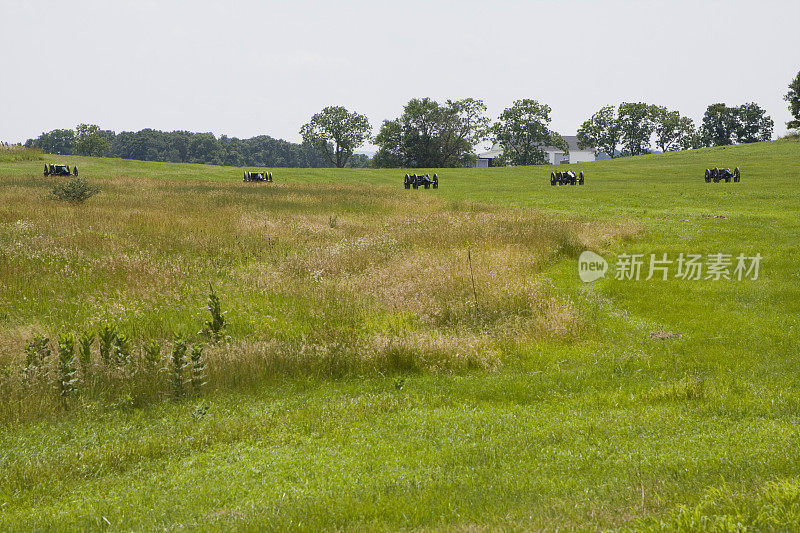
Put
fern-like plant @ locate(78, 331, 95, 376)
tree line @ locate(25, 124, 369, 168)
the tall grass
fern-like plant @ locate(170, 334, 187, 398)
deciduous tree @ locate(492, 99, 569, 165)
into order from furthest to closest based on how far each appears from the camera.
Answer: tree line @ locate(25, 124, 369, 168) < deciduous tree @ locate(492, 99, 569, 165) < the tall grass < fern-like plant @ locate(170, 334, 187, 398) < fern-like plant @ locate(78, 331, 95, 376)

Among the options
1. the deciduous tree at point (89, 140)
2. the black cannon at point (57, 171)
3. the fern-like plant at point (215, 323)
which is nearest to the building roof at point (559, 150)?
the deciduous tree at point (89, 140)

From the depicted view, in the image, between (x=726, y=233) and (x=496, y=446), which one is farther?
(x=726, y=233)

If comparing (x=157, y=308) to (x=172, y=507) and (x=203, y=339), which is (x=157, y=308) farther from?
(x=172, y=507)

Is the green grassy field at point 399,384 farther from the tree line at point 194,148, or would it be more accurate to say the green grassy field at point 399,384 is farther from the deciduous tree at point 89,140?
the tree line at point 194,148

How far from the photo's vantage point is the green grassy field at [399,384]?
498 centimetres

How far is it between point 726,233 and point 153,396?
69.3 ft

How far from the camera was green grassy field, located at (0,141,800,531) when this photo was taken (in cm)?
498

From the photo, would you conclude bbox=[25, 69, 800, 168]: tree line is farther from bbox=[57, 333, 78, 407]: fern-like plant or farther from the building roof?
bbox=[57, 333, 78, 407]: fern-like plant

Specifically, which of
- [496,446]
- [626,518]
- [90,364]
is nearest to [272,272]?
[90,364]

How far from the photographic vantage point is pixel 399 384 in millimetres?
8992

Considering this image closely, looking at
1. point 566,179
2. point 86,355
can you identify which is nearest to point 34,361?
point 86,355

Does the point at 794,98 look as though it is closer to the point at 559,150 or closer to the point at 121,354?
the point at 559,150

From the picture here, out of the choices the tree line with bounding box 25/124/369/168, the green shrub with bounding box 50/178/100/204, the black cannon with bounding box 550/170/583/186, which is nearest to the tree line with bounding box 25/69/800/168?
the tree line with bounding box 25/124/369/168

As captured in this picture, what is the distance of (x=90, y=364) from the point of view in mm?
8852
